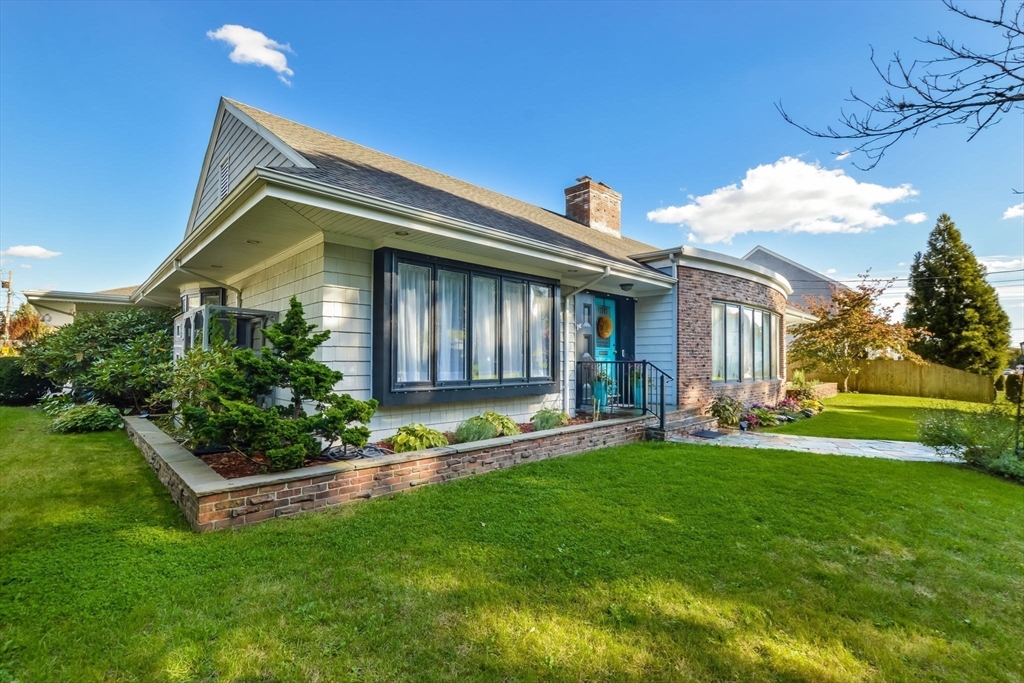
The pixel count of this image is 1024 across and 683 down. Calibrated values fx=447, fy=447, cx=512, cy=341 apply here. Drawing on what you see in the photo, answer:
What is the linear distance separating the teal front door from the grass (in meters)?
4.82

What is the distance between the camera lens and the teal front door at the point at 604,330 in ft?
30.4

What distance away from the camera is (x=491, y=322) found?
663 centimetres

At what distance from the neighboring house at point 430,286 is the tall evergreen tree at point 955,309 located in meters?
14.3

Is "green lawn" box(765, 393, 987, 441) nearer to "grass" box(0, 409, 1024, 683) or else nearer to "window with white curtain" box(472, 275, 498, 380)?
"grass" box(0, 409, 1024, 683)

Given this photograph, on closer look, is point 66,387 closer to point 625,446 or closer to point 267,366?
point 267,366

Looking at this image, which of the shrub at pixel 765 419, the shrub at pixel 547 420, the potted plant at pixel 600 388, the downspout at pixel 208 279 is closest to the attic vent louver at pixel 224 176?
the downspout at pixel 208 279

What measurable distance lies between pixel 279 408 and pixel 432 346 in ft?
6.79

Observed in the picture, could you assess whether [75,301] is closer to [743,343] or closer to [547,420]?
[547,420]

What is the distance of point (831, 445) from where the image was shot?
24.8 ft

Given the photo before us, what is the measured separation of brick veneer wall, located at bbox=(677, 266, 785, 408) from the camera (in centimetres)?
925

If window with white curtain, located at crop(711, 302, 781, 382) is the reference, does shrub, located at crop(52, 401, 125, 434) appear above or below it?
below

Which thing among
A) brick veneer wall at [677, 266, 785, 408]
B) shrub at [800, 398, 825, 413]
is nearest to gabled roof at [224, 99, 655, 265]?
brick veneer wall at [677, 266, 785, 408]

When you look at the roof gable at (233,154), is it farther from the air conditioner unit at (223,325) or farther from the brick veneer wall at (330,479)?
the brick veneer wall at (330,479)

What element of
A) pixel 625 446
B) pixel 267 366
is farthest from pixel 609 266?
pixel 267 366
